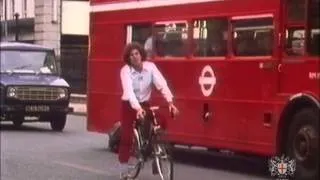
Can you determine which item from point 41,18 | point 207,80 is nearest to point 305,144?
point 207,80

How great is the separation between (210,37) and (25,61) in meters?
8.74

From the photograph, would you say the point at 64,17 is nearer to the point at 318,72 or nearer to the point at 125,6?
the point at 318,72

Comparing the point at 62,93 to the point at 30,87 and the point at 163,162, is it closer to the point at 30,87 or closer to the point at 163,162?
the point at 30,87

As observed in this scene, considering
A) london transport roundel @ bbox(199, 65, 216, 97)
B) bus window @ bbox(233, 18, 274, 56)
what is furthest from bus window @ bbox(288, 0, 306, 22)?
london transport roundel @ bbox(199, 65, 216, 97)

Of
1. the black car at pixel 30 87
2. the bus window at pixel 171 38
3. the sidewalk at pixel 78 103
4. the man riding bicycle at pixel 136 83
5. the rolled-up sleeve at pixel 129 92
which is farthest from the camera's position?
the sidewalk at pixel 78 103

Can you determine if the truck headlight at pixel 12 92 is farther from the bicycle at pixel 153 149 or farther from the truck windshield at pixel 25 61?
the bicycle at pixel 153 149

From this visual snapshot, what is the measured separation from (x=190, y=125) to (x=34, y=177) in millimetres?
2809

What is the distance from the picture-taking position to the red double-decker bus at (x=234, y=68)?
1091 cm

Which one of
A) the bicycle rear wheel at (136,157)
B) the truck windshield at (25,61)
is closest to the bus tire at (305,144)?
the bicycle rear wheel at (136,157)

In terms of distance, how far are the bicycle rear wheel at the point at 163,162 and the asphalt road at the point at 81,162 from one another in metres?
0.87

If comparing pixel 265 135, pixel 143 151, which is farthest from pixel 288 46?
pixel 143 151

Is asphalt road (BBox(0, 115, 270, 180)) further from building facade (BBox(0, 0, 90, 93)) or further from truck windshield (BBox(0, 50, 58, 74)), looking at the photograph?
truck windshield (BBox(0, 50, 58, 74))

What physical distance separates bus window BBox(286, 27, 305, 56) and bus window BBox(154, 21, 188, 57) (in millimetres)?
2608

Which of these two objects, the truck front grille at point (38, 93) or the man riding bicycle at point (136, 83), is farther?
the truck front grille at point (38, 93)
